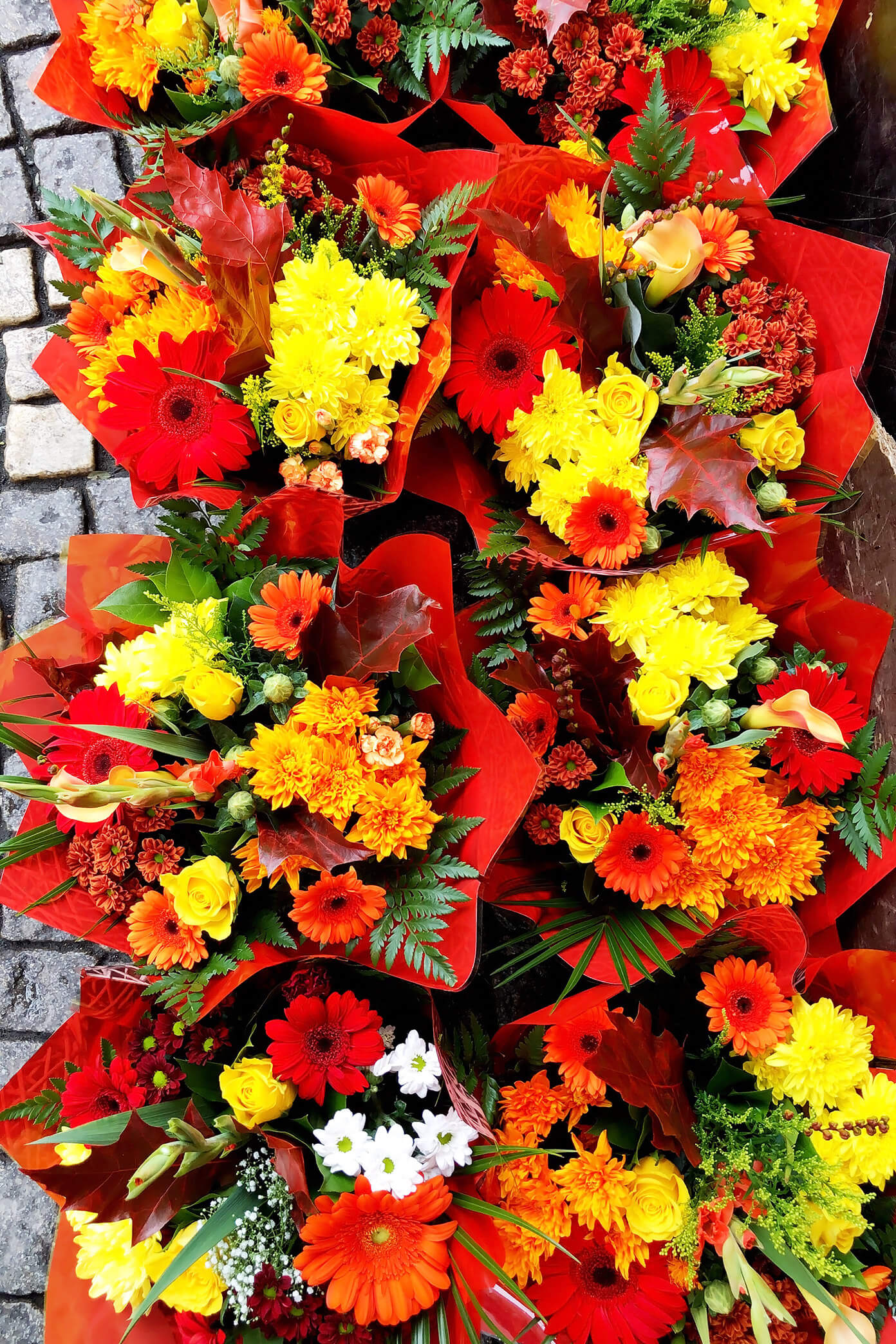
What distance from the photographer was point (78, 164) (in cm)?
178

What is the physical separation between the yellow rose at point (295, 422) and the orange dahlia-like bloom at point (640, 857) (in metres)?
0.65

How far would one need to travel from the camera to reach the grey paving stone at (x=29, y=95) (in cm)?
180

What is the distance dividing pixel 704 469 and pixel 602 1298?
43.7 inches

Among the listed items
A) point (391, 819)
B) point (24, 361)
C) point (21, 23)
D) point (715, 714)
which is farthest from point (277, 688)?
point (21, 23)

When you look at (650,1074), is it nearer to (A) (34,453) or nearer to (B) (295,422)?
(B) (295,422)

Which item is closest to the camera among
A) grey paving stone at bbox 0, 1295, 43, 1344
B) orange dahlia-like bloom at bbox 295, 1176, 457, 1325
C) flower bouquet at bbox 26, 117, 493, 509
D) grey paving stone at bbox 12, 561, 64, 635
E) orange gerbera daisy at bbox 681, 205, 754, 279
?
orange dahlia-like bloom at bbox 295, 1176, 457, 1325

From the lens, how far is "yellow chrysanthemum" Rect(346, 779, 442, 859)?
1.04 meters

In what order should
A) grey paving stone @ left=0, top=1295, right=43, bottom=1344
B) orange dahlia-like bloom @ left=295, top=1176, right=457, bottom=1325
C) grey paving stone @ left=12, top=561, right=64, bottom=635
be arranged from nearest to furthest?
orange dahlia-like bloom @ left=295, top=1176, right=457, bottom=1325
grey paving stone @ left=0, top=1295, right=43, bottom=1344
grey paving stone @ left=12, top=561, right=64, bottom=635

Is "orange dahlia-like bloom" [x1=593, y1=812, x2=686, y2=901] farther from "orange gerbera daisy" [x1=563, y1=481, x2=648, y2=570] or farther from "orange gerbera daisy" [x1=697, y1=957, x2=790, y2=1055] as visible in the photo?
"orange gerbera daisy" [x1=563, y1=481, x2=648, y2=570]

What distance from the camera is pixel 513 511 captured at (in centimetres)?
126

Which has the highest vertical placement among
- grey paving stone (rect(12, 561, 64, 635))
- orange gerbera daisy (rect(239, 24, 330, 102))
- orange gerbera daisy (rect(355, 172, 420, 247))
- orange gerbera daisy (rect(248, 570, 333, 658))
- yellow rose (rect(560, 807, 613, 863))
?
orange gerbera daisy (rect(239, 24, 330, 102))

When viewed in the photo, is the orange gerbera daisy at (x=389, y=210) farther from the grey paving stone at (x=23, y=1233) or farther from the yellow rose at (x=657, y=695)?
the grey paving stone at (x=23, y=1233)

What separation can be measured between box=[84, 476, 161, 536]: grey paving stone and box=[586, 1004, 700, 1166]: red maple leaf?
1.28 m

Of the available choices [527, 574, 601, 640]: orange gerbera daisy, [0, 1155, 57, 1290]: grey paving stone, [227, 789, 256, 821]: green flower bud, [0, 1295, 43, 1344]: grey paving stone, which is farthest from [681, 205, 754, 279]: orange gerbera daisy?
[0, 1295, 43, 1344]: grey paving stone
